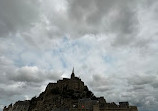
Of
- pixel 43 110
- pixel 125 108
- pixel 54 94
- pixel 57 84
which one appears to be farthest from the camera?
pixel 57 84

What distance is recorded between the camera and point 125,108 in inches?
2482

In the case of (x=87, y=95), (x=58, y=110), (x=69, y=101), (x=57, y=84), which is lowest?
(x=58, y=110)

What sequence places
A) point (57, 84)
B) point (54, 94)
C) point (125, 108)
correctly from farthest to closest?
point (57, 84) → point (54, 94) → point (125, 108)

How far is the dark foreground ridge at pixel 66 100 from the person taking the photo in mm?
65500

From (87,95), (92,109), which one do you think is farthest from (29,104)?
(92,109)

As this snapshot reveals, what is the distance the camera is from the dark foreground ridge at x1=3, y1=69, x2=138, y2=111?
65.5 metres

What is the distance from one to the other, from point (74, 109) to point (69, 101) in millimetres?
16881

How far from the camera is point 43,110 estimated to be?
79.8 m

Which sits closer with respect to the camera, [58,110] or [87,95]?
[58,110]

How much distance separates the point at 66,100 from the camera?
82.5 meters

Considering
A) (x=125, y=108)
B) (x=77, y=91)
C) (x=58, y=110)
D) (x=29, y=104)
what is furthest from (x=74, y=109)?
(x=29, y=104)

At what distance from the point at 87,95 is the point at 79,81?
10.6 metres

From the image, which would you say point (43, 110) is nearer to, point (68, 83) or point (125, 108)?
point (68, 83)

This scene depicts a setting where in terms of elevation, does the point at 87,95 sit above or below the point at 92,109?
above
